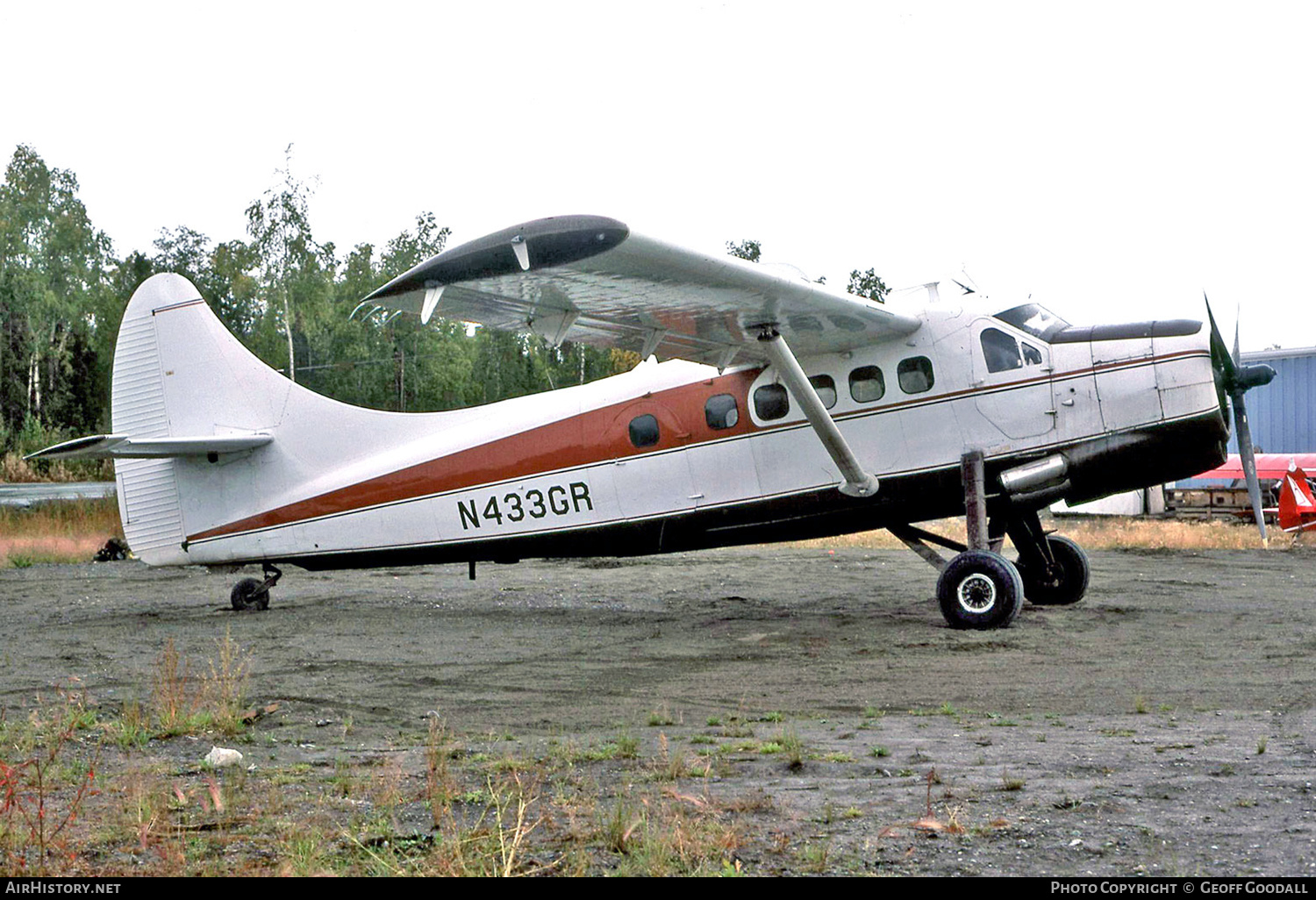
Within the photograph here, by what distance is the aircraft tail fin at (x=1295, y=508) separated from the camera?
2294 cm

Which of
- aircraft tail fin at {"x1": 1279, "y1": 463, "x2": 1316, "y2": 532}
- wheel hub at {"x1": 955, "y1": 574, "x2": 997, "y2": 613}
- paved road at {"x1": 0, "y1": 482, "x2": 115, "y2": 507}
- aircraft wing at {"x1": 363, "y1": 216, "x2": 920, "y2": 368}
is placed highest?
paved road at {"x1": 0, "y1": 482, "x2": 115, "y2": 507}

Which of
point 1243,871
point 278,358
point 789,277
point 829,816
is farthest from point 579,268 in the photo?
point 278,358

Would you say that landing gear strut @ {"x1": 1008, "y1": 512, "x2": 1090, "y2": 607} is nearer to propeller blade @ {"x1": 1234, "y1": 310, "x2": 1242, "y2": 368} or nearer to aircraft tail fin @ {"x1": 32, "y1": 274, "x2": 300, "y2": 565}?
propeller blade @ {"x1": 1234, "y1": 310, "x2": 1242, "y2": 368}

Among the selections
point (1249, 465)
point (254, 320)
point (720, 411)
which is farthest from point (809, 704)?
point (254, 320)

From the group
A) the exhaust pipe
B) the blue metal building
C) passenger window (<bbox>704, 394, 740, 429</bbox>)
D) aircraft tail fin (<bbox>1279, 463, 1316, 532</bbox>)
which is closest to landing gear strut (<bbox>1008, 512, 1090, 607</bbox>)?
the exhaust pipe

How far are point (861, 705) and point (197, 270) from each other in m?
54.8

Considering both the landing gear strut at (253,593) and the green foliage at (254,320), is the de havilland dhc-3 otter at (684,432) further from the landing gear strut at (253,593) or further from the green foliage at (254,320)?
the green foliage at (254,320)

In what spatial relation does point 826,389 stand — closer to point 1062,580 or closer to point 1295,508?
point 1062,580

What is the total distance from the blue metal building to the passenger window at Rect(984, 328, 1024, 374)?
→ 24.9 m

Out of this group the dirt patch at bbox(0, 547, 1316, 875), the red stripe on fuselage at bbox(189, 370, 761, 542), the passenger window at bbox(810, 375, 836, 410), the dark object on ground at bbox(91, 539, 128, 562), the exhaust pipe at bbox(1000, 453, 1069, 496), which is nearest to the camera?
the dirt patch at bbox(0, 547, 1316, 875)

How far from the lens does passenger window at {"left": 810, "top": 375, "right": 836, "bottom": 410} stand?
11.7m

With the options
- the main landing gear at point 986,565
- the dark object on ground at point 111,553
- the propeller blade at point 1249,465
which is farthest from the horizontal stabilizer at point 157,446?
the propeller blade at point 1249,465

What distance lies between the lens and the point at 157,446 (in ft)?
43.1

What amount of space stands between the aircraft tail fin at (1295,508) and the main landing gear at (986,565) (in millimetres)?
13265
